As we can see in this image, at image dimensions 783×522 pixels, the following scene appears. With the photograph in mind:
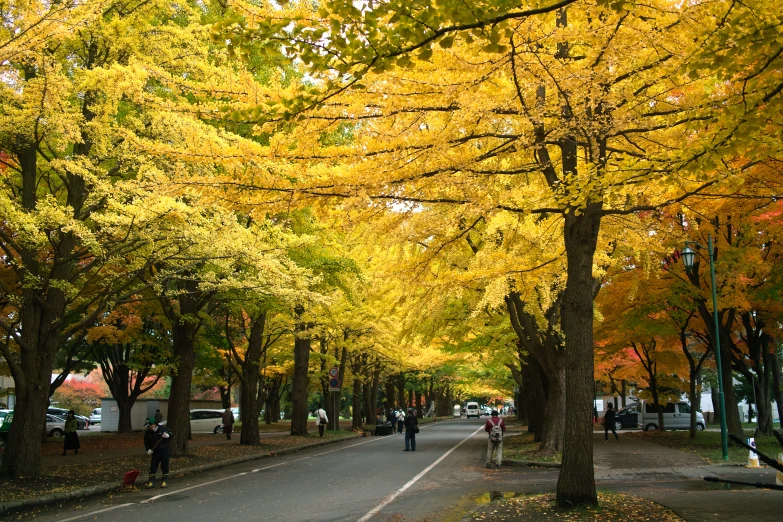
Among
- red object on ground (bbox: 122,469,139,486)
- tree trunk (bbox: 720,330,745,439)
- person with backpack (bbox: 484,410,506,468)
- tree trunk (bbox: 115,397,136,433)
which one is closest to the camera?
red object on ground (bbox: 122,469,139,486)

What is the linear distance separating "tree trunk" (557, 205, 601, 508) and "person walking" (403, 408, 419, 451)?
15394mm

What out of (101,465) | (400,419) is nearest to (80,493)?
(101,465)

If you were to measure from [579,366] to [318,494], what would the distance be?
604 cm

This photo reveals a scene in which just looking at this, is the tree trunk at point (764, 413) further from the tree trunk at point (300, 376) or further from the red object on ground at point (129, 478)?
the red object on ground at point (129, 478)

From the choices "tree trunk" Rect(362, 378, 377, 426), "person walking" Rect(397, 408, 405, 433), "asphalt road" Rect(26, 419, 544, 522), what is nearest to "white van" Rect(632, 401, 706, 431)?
"person walking" Rect(397, 408, 405, 433)

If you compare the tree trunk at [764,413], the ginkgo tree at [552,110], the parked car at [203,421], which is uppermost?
the ginkgo tree at [552,110]

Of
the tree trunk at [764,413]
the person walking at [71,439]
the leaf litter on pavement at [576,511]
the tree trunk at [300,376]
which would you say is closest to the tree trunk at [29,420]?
the person walking at [71,439]

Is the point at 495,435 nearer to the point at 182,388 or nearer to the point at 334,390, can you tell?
the point at 182,388

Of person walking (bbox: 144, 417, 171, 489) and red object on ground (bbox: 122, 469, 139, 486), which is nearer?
→ red object on ground (bbox: 122, 469, 139, 486)

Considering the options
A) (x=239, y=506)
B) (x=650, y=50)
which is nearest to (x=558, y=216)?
(x=650, y=50)

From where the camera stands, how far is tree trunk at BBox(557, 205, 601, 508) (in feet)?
31.1

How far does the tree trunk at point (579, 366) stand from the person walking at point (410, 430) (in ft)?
50.5

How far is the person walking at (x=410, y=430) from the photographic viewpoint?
24.8m

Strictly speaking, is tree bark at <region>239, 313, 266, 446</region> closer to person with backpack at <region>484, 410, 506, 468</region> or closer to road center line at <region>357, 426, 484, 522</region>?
road center line at <region>357, 426, 484, 522</region>
